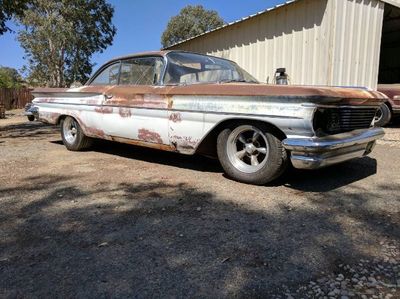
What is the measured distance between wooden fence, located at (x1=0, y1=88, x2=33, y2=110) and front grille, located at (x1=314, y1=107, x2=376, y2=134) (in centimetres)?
2502

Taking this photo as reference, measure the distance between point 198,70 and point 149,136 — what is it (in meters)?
1.07

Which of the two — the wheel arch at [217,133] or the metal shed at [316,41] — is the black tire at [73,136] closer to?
the wheel arch at [217,133]

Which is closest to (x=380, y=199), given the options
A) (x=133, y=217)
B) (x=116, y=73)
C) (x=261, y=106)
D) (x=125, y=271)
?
(x=261, y=106)

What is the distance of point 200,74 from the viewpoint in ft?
16.9

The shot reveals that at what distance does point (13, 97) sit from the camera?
26.1 metres

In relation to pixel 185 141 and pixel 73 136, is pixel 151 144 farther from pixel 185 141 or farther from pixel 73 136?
pixel 73 136

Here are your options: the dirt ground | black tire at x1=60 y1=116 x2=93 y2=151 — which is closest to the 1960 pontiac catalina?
black tire at x1=60 y1=116 x2=93 y2=151

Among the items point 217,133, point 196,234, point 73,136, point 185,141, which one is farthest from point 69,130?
point 196,234

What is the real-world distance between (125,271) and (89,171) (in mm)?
2867

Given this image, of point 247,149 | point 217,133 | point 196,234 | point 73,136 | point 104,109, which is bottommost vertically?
point 196,234

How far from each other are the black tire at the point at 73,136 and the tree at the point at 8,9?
4.95 m

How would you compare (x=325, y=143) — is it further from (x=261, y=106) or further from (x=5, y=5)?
(x=5, y=5)

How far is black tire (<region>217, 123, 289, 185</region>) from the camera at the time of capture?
12.9 feet

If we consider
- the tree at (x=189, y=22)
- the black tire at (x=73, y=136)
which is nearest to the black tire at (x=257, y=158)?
the black tire at (x=73, y=136)
